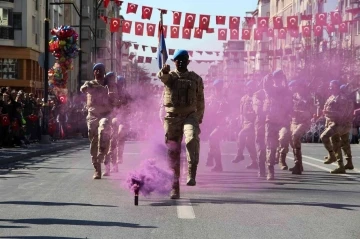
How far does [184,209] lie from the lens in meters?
10.9

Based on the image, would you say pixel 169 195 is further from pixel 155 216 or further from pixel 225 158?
pixel 225 158

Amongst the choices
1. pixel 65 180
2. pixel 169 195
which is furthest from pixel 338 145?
pixel 169 195

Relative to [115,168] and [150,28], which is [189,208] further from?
[150,28]

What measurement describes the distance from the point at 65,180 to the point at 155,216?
550cm

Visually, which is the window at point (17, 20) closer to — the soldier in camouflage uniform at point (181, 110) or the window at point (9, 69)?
the window at point (9, 69)

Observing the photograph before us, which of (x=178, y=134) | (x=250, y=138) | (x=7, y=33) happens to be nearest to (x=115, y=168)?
A: (x=250, y=138)

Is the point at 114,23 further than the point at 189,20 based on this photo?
Yes

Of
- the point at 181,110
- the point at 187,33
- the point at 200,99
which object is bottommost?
the point at 181,110

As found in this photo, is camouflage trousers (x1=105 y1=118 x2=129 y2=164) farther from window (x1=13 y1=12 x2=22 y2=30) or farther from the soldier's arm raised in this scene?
window (x1=13 y1=12 x2=22 y2=30)

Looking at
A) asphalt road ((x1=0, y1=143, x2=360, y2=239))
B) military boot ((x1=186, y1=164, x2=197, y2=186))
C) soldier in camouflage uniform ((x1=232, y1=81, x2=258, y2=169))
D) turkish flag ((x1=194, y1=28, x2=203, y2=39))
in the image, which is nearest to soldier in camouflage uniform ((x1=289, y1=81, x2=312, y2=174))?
soldier in camouflage uniform ((x1=232, y1=81, x2=258, y2=169))

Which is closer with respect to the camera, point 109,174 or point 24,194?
point 24,194

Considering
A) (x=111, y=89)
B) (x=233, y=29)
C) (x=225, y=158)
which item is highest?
(x=233, y=29)

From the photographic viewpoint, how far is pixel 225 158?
23.9 meters

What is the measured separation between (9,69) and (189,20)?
24.2 meters
